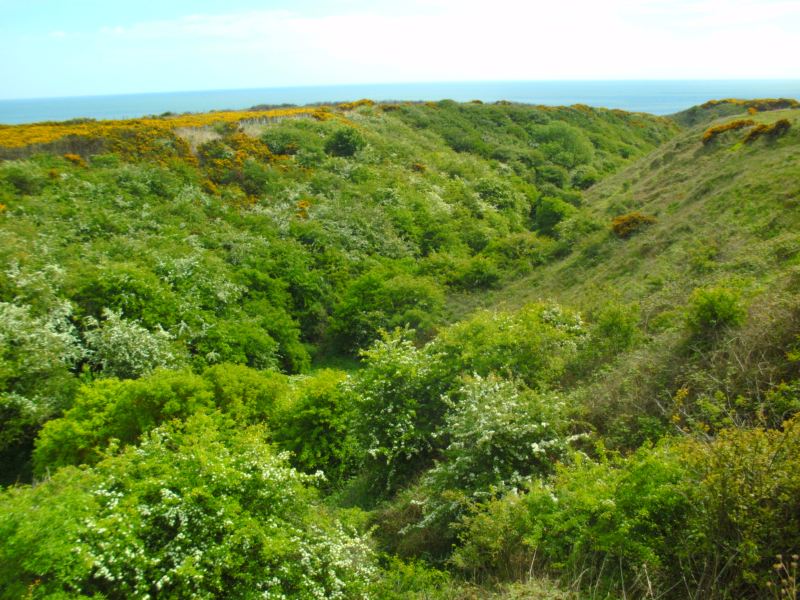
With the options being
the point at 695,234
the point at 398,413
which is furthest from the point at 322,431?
the point at 695,234

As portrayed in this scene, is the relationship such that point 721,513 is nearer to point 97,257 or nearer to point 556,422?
point 556,422

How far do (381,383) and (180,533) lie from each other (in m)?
6.54

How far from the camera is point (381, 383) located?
12.7 metres

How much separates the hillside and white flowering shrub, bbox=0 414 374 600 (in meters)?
0.04

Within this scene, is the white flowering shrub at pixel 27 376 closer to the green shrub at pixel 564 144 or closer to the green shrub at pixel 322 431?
the green shrub at pixel 322 431

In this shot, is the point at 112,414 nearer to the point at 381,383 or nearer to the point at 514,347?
the point at 381,383

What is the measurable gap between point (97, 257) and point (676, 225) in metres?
23.3

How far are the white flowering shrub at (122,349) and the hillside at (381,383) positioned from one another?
0.25ft

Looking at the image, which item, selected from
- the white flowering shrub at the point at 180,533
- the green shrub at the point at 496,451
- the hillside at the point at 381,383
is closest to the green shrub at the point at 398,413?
the hillside at the point at 381,383

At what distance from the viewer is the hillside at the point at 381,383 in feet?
20.1

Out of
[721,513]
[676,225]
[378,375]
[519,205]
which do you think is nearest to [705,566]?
[721,513]

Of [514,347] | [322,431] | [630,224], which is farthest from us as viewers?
[630,224]

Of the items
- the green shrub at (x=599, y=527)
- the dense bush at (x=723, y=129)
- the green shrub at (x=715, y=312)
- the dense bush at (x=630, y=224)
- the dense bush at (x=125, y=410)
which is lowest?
the dense bush at (x=125, y=410)

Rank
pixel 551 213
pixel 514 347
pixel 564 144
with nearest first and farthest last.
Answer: pixel 514 347 → pixel 551 213 → pixel 564 144
